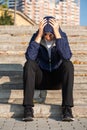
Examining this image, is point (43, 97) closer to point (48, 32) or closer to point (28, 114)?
point (28, 114)

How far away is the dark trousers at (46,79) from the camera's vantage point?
15.7 feet

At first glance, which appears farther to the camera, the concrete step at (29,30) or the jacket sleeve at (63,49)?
the concrete step at (29,30)

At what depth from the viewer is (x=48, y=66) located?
518 centimetres

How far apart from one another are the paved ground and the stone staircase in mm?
184

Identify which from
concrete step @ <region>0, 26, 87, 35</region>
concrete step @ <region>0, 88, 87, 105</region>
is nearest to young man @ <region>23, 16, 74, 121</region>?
concrete step @ <region>0, 88, 87, 105</region>

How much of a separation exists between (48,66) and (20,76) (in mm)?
1391

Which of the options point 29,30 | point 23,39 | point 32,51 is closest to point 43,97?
point 32,51

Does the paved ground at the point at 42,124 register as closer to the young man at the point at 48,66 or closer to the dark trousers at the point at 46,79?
the young man at the point at 48,66

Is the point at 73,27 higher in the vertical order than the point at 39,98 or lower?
higher

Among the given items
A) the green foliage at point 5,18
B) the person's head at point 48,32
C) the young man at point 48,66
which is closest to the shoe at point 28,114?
the young man at point 48,66

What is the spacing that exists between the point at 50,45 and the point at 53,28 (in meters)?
0.24

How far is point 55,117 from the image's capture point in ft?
16.6

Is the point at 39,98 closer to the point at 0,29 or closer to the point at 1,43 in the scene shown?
the point at 1,43

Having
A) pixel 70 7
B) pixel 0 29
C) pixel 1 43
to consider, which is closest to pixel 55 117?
pixel 1 43
